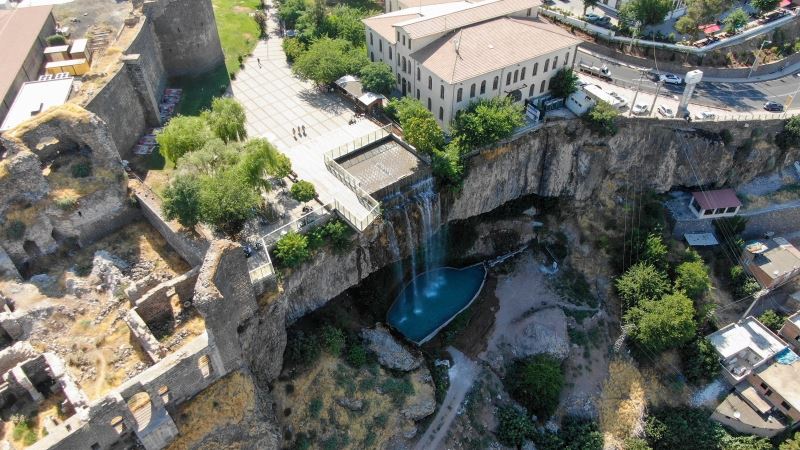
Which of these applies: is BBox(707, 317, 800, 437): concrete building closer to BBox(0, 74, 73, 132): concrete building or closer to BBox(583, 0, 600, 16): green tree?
BBox(583, 0, 600, 16): green tree

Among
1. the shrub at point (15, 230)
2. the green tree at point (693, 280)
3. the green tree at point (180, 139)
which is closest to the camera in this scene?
the shrub at point (15, 230)

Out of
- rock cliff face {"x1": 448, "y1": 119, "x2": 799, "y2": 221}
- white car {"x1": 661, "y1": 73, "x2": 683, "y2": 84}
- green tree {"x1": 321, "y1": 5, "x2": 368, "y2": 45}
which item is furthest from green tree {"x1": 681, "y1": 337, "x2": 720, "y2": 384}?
green tree {"x1": 321, "y1": 5, "x2": 368, "y2": 45}

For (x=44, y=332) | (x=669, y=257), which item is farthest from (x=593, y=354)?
(x=44, y=332)

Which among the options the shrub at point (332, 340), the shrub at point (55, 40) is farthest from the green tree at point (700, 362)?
the shrub at point (55, 40)

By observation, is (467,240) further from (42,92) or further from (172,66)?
(42,92)

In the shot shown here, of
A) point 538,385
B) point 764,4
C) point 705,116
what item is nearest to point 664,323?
point 538,385

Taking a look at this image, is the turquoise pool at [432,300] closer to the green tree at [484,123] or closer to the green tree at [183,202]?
the green tree at [484,123]

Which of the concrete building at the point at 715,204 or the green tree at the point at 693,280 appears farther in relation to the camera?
the concrete building at the point at 715,204
